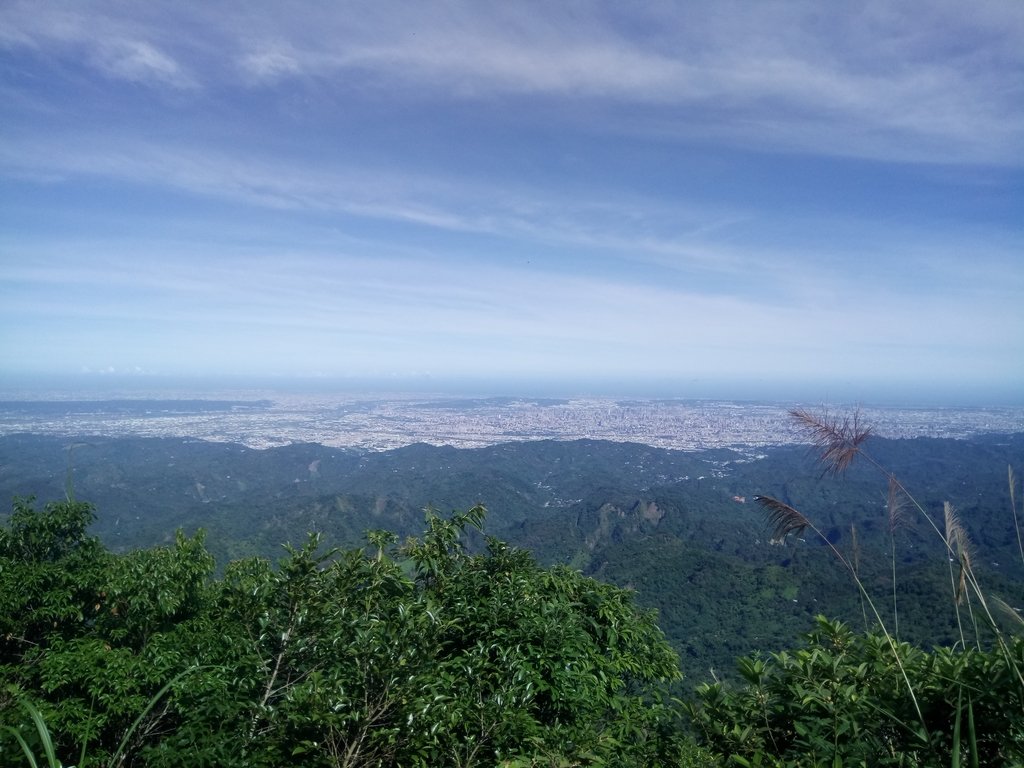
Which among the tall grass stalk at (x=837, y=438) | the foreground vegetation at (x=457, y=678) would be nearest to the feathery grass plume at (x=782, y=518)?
the foreground vegetation at (x=457, y=678)

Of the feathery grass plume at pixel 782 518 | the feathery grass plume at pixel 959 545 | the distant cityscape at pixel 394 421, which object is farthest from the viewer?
the distant cityscape at pixel 394 421

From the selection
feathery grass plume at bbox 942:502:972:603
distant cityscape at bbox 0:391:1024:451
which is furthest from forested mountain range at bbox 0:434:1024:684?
feathery grass plume at bbox 942:502:972:603

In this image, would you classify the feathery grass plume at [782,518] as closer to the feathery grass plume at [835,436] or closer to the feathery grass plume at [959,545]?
the feathery grass plume at [835,436]

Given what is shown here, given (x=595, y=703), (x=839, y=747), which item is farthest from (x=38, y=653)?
(x=839, y=747)

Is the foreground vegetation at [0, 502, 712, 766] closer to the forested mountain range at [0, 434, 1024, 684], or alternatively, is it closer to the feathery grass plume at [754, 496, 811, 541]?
the feathery grass plume at [754, 496, 811, 541]

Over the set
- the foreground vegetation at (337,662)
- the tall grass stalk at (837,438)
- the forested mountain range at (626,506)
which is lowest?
the forested mountain range at (626,506)

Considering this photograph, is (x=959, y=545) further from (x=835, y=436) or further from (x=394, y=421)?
(x=394, y=421)

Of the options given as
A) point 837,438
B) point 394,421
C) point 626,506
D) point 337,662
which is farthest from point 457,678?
point 394,421

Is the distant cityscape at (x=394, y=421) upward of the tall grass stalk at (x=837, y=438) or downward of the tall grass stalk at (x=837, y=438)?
downward
